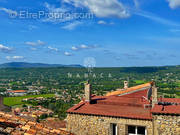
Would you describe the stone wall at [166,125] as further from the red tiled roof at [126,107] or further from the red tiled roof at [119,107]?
the red tiled roof at [119,107]

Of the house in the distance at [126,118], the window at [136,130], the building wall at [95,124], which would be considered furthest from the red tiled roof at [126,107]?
the window at [136,130]

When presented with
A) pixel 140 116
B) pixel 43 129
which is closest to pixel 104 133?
pixel 140 116

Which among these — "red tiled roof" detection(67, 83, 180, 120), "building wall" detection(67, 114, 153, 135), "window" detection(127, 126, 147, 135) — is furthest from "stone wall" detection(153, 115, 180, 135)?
"window" detection(127, 126, 147, 135)

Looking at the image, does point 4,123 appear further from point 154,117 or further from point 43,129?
point 154,117

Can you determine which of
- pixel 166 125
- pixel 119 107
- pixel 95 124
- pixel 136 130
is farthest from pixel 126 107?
pixel 166 125

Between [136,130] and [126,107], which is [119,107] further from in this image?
[136,130]

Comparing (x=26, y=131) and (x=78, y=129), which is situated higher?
(x=26, y=131)
